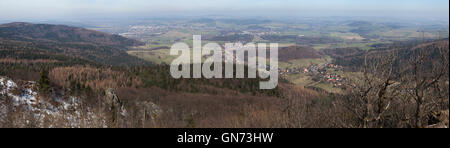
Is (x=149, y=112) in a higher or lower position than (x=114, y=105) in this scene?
lower

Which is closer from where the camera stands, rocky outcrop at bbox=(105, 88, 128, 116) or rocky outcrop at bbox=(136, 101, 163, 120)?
rocky outcrop at bbox=(105, 88, 128, 116)

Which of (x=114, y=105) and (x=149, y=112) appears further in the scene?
(x=149, y=112)

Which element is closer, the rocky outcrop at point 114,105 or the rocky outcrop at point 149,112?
the rocky outcrop at point 114,105

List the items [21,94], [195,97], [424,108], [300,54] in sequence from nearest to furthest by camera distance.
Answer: [424,108] < [21,94] < [195,97] < [300,54]
